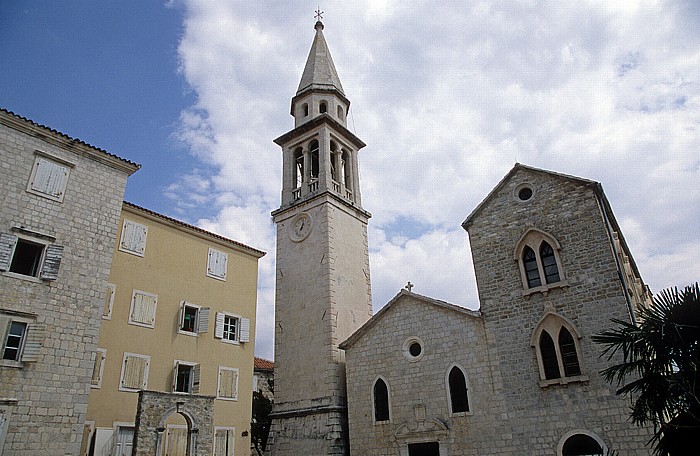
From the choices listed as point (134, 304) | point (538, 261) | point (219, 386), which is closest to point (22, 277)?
point (134, 304)

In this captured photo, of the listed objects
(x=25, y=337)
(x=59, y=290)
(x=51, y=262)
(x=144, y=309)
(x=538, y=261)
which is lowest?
(x=25, y=337)

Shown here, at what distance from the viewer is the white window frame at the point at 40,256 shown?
1316cm

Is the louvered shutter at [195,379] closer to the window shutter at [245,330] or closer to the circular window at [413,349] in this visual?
the window shutter at [245,330]

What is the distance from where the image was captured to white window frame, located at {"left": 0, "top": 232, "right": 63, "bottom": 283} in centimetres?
1316

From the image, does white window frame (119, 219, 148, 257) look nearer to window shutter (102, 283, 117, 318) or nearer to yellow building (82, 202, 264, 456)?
yellow building (82, 202, 264, 456)

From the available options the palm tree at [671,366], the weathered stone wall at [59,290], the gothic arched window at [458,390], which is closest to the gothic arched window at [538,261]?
the gothic arched window at [458,390]

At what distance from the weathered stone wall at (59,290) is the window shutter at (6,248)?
17cm

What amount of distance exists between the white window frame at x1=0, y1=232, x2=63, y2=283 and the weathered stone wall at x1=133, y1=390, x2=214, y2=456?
4509 millimetres

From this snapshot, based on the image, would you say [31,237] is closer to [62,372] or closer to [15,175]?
[15,175]

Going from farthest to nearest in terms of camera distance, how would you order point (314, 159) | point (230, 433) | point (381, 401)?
1. point (314, 159)
2. point (381, 401)
3. point (230, 433)

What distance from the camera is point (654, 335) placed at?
35.3ft

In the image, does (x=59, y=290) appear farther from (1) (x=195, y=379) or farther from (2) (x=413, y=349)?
(2) (x=413, y=349)

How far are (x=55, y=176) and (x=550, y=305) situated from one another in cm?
1642

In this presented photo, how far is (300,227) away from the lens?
2523cm
